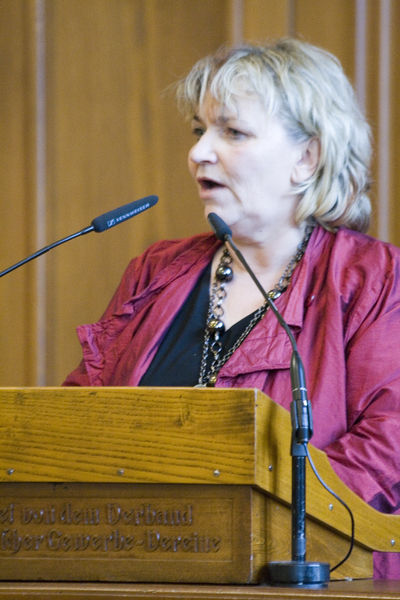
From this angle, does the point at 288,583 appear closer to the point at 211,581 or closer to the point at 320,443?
the point at 211,581

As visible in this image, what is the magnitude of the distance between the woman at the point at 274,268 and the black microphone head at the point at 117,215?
0.36 meters

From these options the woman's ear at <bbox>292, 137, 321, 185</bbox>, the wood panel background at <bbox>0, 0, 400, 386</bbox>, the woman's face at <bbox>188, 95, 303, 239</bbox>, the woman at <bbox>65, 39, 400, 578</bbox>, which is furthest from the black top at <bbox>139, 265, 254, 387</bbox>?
the wood panel background at <bbox>0, 0, 400, 386</bbox>

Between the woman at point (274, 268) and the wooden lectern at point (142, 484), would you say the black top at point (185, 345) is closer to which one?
the woman at point (274, 268)

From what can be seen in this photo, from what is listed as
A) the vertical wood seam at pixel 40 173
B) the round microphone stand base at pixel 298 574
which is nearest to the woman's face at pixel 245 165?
the vertical wood seam at pixel 40 173

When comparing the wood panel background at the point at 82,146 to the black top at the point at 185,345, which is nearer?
the black top at the point at 185,345

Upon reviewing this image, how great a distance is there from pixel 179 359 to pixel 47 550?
0.82 m

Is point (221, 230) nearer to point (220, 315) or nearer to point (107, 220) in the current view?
point (107, 220)

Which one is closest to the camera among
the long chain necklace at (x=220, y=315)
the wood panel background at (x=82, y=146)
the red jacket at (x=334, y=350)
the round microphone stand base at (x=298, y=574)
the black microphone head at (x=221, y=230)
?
the round microphone stand base at (x=298, y=574)

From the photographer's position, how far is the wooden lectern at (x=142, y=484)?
1.22 meters

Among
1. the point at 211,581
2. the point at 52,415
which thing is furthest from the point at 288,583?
the point at 52,415

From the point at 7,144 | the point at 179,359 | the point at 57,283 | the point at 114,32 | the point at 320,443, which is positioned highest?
the point at 114,32

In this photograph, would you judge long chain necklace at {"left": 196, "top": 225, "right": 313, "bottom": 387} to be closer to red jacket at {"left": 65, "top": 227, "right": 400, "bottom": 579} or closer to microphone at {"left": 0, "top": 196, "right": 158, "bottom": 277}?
red jacket at {"left": 65, "top": 227, "right": 400, "bottom": 579}

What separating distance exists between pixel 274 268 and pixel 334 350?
33 cm

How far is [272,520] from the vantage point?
4.20 feet
